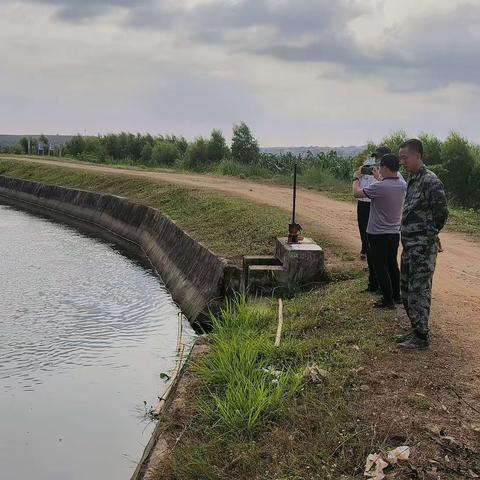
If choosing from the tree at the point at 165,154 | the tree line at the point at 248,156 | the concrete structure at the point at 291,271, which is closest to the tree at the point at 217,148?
the tree line at the point at 248,156

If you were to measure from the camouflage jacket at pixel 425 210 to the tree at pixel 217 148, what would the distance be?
31.0m

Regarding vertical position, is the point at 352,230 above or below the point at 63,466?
above

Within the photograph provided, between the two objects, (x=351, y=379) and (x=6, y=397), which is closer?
(x=351, y=379)

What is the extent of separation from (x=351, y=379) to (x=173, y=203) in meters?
14.2

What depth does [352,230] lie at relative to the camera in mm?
13406

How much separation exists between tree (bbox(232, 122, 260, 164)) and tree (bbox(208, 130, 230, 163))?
69.0 inches

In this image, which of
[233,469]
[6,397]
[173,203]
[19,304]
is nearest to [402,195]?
[233,469]

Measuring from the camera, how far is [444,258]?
10.9 m

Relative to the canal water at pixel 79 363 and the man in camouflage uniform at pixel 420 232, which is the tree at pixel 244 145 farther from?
the man in camouflage uniform at pixel 420 232

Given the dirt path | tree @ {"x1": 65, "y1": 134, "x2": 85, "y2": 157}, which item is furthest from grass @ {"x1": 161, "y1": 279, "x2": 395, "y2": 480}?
tree @ {"x1": 65, "y1": 134, "x2": 85, "y2": 157}

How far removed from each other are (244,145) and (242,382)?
2984cm

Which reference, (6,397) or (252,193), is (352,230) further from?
(6,397)

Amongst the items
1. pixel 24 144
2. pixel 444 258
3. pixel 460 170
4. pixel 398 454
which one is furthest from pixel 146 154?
pixel 398 454

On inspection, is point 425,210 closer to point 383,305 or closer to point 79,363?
point 383,305
